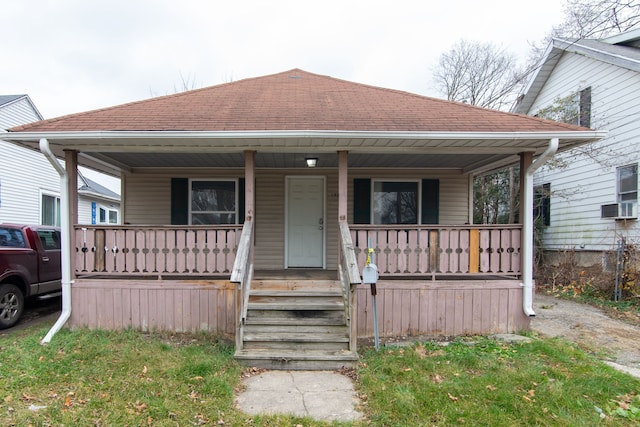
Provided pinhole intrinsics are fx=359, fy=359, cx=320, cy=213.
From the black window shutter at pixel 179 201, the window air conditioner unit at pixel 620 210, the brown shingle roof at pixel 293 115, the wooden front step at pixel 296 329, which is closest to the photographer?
the wooden front step at pixel 296 329

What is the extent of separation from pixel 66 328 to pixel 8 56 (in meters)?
19.7

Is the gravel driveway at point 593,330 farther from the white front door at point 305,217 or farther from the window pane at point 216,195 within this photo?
the window pane at point 216,195

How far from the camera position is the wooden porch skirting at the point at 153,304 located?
16.6 feet

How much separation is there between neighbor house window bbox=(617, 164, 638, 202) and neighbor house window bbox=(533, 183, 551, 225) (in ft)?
7.17

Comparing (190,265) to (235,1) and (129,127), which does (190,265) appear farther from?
(235,1)

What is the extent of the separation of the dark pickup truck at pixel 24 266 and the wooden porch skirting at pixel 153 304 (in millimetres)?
1231

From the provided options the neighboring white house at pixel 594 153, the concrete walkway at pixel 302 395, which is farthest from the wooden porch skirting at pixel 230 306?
the neighboring white house at pixel 594 153

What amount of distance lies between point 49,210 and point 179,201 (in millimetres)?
9401

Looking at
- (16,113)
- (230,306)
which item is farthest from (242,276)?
(16,113)

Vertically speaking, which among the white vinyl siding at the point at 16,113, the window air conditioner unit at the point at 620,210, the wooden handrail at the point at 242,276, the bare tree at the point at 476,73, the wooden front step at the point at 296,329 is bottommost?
the wooden front step at the point at 296,329

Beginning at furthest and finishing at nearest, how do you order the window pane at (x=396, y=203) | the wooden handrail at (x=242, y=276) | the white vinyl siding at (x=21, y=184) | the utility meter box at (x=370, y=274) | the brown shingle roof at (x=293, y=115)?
the white vinyl siding at (x=21, y=184) → the window pane at (x=396, y=203) → the brown shingle roof at (x=293, y=115) → the utility meter box at (x=370, y=274) → the wooden handrail at (x=242, y=276)

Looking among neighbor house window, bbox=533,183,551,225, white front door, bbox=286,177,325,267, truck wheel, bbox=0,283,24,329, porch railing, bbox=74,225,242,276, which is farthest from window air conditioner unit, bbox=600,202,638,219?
truck wheel, bbox=0,283,24,329

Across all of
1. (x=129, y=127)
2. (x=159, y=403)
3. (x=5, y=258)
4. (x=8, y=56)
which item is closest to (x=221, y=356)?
(x=159, y=403)

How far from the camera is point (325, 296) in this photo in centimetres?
495
